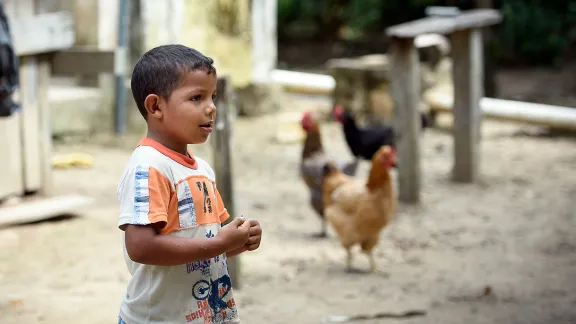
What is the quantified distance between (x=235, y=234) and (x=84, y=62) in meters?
5.01

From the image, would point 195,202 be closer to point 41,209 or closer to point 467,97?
point 41,209

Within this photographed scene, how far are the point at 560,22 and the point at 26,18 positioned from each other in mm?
9933

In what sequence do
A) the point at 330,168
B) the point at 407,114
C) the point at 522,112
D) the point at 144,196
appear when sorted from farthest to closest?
the point at 522,112 → the point at 407,114 → the point at 330,168 → the point at 144,196

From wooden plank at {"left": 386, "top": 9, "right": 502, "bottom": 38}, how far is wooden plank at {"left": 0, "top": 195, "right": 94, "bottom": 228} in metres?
2.97

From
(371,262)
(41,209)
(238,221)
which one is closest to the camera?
(238,221)

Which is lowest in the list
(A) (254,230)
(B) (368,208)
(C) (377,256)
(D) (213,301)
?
(C) (377,256)

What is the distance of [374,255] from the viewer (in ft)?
19.6

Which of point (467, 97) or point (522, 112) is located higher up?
point (467, 97)

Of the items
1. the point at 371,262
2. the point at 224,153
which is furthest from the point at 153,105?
the point at 371,262

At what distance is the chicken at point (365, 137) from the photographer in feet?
25.3

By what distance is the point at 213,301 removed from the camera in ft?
7.72

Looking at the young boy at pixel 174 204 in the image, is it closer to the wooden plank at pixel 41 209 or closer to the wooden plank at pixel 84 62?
the wooden plank at pixel 41 209

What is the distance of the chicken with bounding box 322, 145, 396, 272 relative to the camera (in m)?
5.41

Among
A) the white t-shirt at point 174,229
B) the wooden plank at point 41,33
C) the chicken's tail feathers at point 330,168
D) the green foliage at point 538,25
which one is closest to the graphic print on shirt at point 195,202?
the white t-shirt at point 174,229
